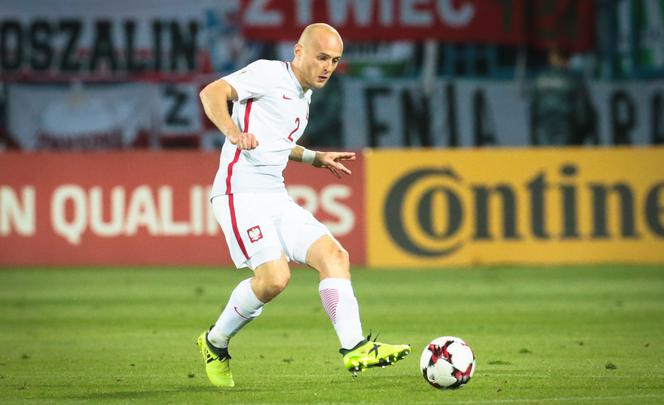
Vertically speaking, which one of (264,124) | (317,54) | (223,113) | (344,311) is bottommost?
(344,311)

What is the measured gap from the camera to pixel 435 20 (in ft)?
78.3

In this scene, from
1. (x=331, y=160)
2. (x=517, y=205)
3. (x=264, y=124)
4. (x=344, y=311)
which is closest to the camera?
(x=344, y=311)

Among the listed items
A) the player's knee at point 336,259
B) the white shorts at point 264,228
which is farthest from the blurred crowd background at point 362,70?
the player's knee at point 336,259

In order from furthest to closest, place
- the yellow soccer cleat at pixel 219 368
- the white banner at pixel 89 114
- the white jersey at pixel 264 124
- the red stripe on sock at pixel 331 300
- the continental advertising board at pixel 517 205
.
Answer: the white banner at pixel 89 114 < the continental advertising board at pixel 517 205 < the yellow soccer cleat at pixel 219 368 < the white jersey at pixel 264 124 < the red stripe on sock at pixel 331 300

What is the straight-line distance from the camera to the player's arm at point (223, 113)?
7859mm

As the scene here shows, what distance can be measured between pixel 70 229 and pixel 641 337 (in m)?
9.99

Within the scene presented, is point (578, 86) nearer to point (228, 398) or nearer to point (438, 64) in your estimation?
point (438, 64)

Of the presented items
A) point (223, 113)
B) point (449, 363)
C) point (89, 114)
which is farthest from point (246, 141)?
point (89, 114)

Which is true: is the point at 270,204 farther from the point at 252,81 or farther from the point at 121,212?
the point at 121,212

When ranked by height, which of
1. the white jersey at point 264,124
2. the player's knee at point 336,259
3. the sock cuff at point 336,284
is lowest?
the sock cuff at point 336,284

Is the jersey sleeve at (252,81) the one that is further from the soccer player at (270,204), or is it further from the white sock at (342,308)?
the white sock at (342,308)

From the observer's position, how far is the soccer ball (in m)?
8.12

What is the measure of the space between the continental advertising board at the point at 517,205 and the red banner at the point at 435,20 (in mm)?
4658

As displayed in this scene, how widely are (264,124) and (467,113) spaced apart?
16.8 m
